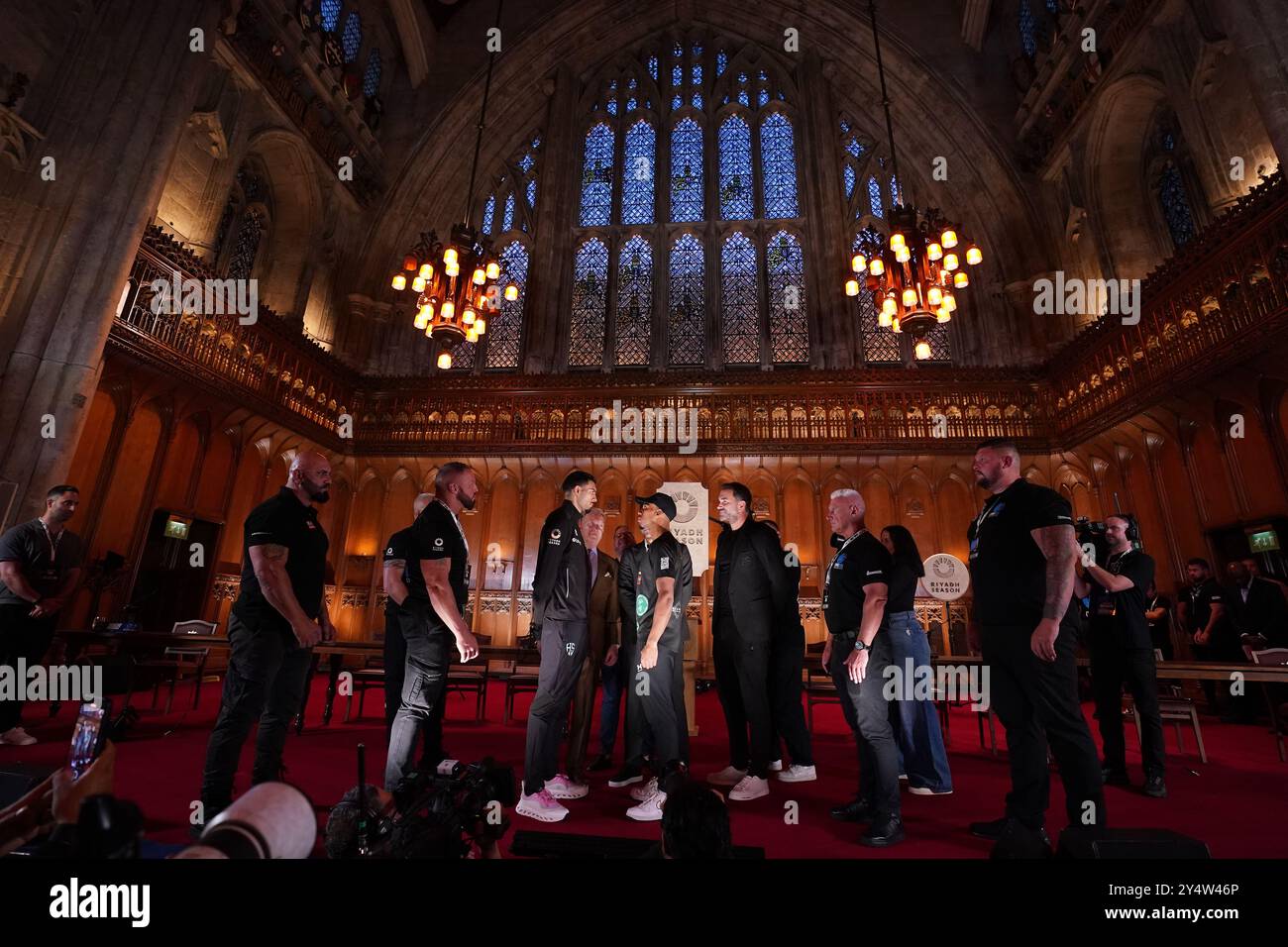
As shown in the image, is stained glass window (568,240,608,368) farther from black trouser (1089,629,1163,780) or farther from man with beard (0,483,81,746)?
black trouser (1089,629,1163,780)

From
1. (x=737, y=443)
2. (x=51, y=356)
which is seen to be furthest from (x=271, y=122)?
(x=737, y=443)

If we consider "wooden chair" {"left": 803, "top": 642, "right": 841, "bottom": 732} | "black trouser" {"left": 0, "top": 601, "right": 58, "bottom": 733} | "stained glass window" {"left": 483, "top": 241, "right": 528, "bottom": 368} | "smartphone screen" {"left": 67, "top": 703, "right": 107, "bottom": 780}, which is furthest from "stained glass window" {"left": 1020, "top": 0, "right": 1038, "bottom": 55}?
"black trouser" {"left": 0, "top": 601, "right": 58, "bottom": 733}

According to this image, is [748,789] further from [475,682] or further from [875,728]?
[475,682]

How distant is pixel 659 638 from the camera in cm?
304

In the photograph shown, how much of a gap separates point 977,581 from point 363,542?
36.3 ft

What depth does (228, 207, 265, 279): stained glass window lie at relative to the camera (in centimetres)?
1065

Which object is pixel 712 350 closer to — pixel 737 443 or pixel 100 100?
pixel 737 443

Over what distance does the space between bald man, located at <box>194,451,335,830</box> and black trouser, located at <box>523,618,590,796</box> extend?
3.67 feet

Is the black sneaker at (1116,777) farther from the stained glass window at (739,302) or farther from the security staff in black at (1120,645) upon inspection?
the stained glass window at (739,302)

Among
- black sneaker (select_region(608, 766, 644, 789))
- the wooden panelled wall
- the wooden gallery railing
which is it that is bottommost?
black sneaker (select_region(608, 766, 644, 789))

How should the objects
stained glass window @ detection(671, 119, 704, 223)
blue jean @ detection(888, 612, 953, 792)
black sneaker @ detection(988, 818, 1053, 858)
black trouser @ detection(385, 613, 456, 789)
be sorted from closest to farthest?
black sneaker @ detection(988, 818, 1053, 858) < black trouser @ detection(385, 613, 456, 789) < blue jean @ detection(888, 612, 953, 792) < stained glass window @ detection(671, 119, 704, 223)

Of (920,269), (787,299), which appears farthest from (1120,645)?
(787,299)

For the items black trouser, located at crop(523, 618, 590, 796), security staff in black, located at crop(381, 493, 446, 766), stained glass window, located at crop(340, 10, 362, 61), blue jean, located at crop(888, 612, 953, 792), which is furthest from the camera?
stained glass window, located at crop(340, 10, 362, 61)

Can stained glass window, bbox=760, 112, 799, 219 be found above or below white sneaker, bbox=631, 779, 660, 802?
above
